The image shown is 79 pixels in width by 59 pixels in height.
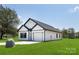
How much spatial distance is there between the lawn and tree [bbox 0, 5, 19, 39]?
1.27ft

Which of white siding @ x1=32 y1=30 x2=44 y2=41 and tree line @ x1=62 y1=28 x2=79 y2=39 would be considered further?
white siding @ x1=32 y1=30 x2=44 y2=41

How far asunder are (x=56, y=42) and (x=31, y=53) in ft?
2.73

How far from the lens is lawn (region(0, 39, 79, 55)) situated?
42.9ft

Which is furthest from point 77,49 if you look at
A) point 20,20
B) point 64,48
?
point 20,20

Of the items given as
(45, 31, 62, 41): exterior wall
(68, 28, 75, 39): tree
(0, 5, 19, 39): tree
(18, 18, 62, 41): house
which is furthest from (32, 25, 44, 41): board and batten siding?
(68, 28, 75, 39): tree

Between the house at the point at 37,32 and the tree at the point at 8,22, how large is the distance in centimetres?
18

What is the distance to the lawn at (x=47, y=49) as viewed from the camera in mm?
13078

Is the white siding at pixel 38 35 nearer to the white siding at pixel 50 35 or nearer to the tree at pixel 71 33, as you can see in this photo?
the white siding at pixel 50 35

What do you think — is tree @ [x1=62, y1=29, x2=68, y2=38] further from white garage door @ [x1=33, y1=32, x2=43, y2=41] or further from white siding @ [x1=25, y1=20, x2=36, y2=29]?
white siding @ [x1=25, y1=20, x2=36, y2=29]

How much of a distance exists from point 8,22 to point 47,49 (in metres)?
1.14

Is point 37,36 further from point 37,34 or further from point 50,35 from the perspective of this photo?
point 50,35

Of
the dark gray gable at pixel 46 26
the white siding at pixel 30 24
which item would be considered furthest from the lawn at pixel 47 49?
the white siding at pixel 30 24

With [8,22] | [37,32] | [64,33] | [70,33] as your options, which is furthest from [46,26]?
[8,22]
